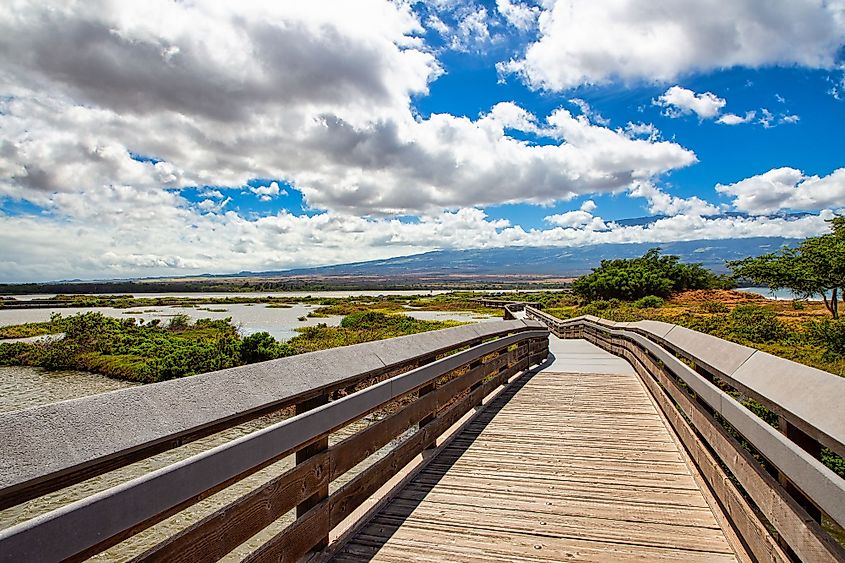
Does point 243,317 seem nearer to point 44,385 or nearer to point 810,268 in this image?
point 44,385

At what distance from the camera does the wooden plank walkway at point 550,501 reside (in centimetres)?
330

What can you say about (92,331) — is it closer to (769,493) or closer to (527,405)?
(527,405)

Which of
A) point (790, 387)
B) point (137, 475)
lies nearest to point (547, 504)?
point (790, 387)

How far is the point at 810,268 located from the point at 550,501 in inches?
1129

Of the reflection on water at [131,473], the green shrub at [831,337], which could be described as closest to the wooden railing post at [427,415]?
the reflection on water at [131,473]

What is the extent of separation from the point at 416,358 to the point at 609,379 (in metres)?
6.24

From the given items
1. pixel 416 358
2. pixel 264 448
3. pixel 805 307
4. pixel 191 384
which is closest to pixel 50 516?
pixel 191 384

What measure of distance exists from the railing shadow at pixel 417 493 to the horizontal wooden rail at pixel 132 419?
97cm

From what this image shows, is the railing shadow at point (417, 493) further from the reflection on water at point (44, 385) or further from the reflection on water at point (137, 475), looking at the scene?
the reflection on water at point (44, 385)

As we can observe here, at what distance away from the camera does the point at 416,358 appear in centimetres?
454

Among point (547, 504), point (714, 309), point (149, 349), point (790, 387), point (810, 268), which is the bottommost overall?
point (149, 349)

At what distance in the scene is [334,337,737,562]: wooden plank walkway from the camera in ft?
10.8

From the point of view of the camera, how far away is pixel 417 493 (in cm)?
419

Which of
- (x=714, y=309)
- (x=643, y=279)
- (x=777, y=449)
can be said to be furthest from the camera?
(x=643, y=279)
